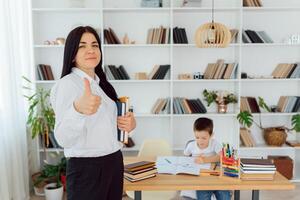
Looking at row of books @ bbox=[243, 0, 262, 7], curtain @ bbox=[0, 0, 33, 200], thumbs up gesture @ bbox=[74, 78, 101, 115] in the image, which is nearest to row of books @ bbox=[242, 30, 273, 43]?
row of books @ bbox=[243, 0, 262, 7]

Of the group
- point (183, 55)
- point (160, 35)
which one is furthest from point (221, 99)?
point (160, 35)

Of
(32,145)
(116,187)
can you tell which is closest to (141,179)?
(116,187)

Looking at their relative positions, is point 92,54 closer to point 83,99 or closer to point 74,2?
point 83,99

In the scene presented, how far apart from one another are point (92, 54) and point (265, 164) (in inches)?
53.9

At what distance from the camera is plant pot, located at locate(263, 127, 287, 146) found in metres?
4.28

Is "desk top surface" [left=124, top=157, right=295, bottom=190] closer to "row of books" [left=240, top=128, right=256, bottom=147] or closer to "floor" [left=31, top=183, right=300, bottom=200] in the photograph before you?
"floor" [left=31, top=183, right=300, bottom=200]

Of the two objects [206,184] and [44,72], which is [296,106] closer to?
[206,184]

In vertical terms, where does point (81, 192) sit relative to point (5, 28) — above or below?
below

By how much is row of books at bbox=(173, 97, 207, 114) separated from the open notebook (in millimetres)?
1576

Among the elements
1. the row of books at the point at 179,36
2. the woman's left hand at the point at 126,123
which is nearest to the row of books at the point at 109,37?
the row of books at the point at 179,36

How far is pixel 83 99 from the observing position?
1.51 meters

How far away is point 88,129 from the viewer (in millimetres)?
1743

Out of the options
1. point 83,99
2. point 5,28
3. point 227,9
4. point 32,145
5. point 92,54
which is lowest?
point 32,145

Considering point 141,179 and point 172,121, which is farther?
point 172,121
